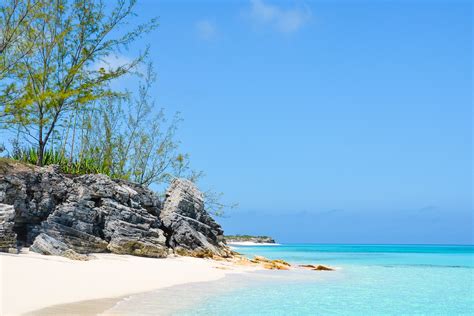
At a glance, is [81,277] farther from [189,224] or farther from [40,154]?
[189,224]

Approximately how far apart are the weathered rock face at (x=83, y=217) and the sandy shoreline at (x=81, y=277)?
0.86 meters

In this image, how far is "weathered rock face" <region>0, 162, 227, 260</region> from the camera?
650 inches

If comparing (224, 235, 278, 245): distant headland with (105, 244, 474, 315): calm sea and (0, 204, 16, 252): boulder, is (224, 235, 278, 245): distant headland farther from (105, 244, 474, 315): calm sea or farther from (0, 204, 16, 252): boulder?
(0, 204, 16, 252): boulder

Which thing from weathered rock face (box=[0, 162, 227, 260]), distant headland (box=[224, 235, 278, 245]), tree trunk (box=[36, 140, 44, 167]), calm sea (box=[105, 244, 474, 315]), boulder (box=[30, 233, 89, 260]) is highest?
tree trunk (box=[36, 140, 44, 167])

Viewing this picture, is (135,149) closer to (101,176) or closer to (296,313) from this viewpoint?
(101,176)

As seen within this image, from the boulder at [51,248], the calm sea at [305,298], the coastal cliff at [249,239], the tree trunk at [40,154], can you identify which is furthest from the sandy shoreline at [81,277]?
the coastal cliff at [249,239]

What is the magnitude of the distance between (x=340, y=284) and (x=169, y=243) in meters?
8.38

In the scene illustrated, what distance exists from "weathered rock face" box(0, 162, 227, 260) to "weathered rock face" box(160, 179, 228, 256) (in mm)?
47

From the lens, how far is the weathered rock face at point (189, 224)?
22.4 m

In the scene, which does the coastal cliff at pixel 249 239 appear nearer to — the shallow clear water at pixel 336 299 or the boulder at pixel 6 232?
the shallow clear water at pixel 336 299

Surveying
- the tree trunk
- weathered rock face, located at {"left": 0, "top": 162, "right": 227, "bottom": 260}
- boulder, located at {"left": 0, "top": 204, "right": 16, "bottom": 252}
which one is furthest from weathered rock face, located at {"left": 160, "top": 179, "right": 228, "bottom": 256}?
boulder, located at {"left": 0, "top": 204, "right": 16, "bottom": 252}

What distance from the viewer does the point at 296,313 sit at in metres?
10.5

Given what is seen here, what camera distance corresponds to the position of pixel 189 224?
77.9 feet

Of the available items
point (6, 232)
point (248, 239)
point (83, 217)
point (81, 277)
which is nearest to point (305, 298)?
point (81, 277)
